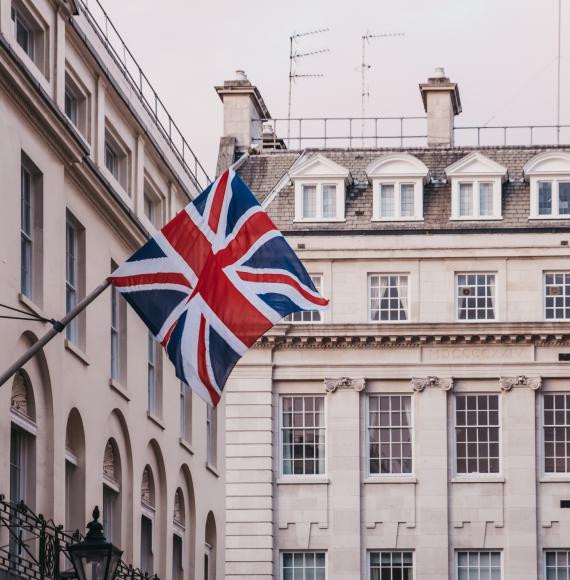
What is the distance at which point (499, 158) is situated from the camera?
72.1m

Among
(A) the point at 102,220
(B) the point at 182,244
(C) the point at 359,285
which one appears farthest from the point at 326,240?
(B) the point at 182,244

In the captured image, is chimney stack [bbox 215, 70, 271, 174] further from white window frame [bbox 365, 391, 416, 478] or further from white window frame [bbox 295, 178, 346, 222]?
white window frame [bbox 365, 391, 416, 478]

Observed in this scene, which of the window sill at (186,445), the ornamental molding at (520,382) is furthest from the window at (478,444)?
the window sill at (186,445)

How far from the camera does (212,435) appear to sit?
173 ft

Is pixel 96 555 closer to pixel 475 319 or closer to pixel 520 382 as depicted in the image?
pixel 520 382

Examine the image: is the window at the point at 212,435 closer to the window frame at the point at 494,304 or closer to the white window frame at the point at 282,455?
the white window frame at the point at 282,455

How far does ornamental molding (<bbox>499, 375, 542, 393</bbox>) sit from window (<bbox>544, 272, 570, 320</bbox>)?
1939 millimetres

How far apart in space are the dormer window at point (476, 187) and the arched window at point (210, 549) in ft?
69.0

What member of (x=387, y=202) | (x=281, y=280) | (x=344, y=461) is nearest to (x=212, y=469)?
(x=344, y=461)

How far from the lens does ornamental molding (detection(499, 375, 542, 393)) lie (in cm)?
6888

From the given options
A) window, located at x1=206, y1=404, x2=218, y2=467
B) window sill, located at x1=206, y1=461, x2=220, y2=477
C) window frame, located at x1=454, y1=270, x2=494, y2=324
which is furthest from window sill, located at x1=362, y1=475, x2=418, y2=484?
window sill, located at x1=206, y1=461, x2=220, y2=477

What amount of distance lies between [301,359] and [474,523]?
7.13 meters

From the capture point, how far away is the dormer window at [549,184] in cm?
7012

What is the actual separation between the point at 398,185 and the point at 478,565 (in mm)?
11761
